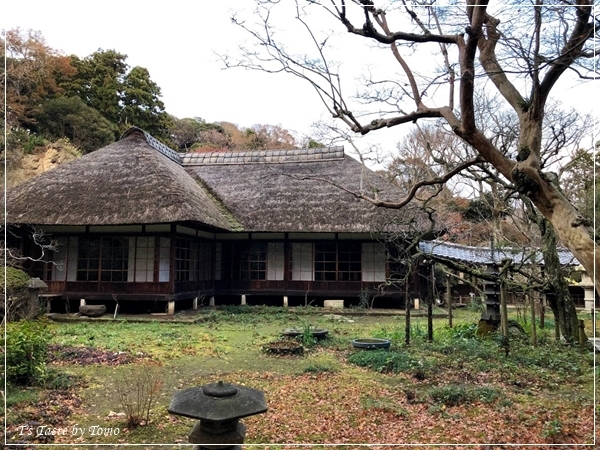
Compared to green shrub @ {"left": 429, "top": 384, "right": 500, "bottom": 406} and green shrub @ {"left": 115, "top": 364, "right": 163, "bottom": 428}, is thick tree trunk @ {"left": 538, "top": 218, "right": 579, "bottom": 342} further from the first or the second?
green shrub @ {"left": 115, "top": 364, "right": 163, "bottom": 428}

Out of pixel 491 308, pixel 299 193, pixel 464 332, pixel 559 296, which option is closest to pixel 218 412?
pixel 559 296

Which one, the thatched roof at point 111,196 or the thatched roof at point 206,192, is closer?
the thatched roof at point 111,196

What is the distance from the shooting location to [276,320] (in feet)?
43.5

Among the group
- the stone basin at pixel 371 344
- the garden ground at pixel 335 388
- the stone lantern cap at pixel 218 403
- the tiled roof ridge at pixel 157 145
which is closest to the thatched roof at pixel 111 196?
the tiled roof ridge at pixel 157 145

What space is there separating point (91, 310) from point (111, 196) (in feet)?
11.7

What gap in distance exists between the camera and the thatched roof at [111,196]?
12.8 metres

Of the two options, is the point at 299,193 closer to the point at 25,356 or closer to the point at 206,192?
the point at 206,192

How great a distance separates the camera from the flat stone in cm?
1258

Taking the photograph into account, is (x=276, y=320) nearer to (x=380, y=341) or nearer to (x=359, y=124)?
(x=380, y=341)

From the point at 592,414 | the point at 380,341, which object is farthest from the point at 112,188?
the point at 592,414

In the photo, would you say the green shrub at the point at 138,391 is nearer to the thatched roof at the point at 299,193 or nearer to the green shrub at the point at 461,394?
the green shrub at the point at 461,394

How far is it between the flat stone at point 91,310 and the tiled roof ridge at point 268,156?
9.57 meters

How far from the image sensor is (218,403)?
10.6 feet

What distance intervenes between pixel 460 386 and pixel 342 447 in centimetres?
234
